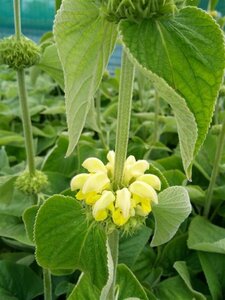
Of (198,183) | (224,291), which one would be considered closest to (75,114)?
(224,291)

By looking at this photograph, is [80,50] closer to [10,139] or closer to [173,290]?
[173,290]

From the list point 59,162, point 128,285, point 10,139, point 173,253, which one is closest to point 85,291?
point 128,285

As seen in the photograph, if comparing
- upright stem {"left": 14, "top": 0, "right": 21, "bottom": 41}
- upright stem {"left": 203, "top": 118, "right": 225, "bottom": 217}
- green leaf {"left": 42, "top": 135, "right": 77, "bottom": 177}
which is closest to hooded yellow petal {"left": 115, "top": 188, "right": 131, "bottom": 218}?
upright stem {"left": 14, "top": 0, "right": 21, "bottom": 41}

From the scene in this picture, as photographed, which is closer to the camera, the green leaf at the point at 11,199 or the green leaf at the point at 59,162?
the green leaf at the point at 11,199

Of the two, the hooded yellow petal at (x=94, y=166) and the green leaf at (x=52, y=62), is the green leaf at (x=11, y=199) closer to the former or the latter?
the green leaf at (x=52, y=62)

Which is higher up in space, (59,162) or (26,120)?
(26,120)

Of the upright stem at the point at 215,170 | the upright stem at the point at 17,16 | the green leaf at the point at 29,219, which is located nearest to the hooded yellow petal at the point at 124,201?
the green leaf at the point at 29,219
